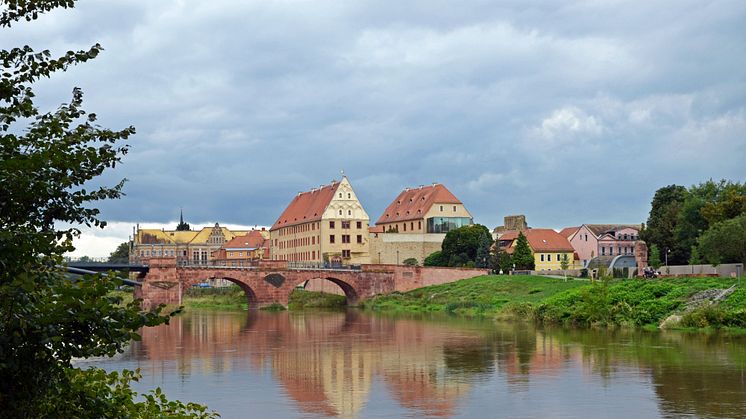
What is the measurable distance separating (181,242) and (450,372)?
452 feet

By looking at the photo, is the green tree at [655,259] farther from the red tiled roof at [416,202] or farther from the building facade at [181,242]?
the building facade at [181,242]

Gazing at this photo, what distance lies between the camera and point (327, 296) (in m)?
98.5

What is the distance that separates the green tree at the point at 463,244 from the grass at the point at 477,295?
13849mm

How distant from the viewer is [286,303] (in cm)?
8906

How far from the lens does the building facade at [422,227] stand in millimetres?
112562

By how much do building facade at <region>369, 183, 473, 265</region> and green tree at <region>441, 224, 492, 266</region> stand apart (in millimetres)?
5894

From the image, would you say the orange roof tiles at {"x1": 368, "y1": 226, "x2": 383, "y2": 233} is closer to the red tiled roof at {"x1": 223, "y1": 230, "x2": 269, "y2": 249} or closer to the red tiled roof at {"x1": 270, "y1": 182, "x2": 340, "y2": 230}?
the red tiled roof at {"x1": 270, "y1": 182, "x2": 340, "y2": 230}

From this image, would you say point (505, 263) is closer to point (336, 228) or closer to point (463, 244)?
point (463, 244)

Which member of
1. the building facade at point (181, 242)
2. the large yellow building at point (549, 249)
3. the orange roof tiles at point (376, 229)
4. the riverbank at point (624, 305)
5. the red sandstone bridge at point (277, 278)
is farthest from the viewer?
the building facade at point (181, 242)

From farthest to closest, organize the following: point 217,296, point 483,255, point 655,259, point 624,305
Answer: point 217,296
point 483,255
point 655,259
point 624,305

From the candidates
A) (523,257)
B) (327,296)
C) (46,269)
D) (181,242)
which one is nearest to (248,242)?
(181,242)

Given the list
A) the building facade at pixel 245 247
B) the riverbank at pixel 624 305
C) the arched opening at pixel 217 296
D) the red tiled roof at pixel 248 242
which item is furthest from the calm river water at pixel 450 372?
the red tiled roof at pixel 248 242

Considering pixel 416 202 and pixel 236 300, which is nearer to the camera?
pixel 236 300

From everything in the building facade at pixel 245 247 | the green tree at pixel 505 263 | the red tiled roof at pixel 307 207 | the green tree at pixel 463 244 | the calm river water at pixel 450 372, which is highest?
the red tiled roof at pixel 307 207
